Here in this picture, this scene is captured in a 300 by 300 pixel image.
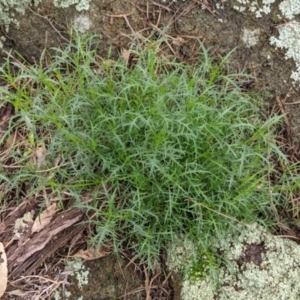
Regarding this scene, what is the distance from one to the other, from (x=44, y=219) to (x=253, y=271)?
0.88 metres

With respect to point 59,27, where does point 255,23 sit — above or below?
below

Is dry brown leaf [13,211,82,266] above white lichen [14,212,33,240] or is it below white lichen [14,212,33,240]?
below

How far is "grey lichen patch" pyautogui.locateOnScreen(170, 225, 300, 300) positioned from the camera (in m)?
2.04

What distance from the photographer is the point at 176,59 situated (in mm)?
2324

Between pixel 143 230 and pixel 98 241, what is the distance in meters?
0.19

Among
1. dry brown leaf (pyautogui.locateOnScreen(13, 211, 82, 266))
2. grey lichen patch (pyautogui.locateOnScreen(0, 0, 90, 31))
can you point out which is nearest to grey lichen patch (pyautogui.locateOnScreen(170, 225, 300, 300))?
dry brown leaf (pyautogui.locateOnScreen(13, 211, 82, 266))

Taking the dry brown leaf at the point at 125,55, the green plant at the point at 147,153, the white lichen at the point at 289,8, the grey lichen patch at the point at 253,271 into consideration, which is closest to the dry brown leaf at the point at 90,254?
the green plant at the point at 147,153

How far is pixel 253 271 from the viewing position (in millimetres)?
2059

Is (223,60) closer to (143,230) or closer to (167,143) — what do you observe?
(167,143)

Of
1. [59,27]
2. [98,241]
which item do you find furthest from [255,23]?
[98,241]

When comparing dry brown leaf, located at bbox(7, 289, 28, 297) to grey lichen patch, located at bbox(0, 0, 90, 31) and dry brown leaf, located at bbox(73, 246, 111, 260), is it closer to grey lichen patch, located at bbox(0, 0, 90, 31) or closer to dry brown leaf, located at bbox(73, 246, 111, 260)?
dry brown leaf, located at bbox(73, 246, 111, 260)

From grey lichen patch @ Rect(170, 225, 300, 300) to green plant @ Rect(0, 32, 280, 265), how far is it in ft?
0.26

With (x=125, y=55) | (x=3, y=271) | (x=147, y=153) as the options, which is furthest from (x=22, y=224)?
(x=125, y=55)

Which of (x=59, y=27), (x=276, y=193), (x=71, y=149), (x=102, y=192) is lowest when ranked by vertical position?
(x=276, y=193)
